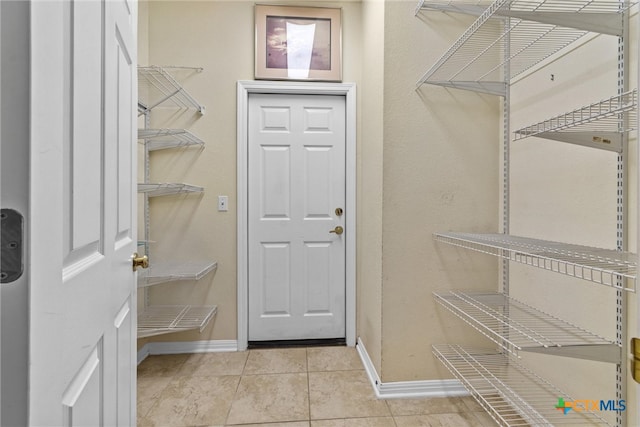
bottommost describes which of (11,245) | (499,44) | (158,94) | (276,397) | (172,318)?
(276,397)

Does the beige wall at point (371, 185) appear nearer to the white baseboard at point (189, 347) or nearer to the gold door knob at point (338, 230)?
the gold door knob at point (338, 230)

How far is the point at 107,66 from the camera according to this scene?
79cm

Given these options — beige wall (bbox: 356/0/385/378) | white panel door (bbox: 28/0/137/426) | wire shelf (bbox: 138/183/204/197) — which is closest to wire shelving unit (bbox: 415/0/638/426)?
beige wall (bbox: 356/0/385/378)

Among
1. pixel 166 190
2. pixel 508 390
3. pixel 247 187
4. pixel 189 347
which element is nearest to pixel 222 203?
pixel 247 187

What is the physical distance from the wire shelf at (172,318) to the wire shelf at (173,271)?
0.84 ft

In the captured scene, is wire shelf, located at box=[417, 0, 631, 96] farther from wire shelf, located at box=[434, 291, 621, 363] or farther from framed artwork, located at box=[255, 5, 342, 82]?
wire shelf, located at box=[434, 291, 621, 363]

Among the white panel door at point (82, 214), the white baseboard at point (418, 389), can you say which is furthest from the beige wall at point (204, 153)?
the white panel door at point (82, 214)

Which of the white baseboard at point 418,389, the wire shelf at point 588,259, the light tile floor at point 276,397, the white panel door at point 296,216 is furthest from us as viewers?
the white panel door at point 296,216

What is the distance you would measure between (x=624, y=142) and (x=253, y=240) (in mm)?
2079

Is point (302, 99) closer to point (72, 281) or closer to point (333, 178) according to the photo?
point (333, 178)

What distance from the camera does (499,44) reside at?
1802 mm

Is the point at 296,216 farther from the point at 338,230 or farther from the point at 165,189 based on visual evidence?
the point at 165,189

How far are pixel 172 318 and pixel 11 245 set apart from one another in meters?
1.93

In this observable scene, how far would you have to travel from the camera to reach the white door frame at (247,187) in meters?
2.36
